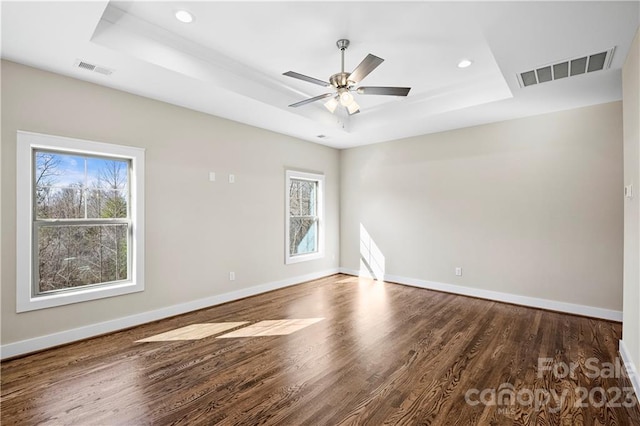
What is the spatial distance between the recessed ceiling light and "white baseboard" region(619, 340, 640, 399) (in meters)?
4.45

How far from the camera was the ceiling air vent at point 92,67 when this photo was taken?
2832mm

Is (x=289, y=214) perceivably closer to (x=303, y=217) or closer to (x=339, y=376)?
(x=303, y=217)

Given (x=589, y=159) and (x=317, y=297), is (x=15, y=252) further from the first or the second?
(x=589, y=159)

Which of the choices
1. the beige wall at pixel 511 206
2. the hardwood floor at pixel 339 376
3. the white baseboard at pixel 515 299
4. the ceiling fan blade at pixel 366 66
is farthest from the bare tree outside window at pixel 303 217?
the ceiling fan blade at pixel 366 66

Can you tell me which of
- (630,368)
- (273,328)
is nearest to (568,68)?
(630,368)

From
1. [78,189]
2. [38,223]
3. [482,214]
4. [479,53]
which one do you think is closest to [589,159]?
[482,214]

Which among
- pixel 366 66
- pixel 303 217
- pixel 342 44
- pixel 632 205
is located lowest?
pixel 303 217

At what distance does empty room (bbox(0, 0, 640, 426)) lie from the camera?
224 centimetres

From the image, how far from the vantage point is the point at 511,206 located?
4.41m

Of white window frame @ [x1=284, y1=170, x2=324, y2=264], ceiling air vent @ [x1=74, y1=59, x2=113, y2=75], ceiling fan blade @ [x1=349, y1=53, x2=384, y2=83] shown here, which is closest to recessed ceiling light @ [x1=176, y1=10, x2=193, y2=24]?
ceiling air vent @ [x1=74, y1=59, x2=113, y2=75]

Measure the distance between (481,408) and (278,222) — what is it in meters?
3.84

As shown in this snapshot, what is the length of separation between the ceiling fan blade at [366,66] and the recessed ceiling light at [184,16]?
1447 mm

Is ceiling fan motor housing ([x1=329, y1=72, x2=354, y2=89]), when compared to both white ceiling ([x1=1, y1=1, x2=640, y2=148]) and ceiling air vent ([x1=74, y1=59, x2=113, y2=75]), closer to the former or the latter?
white ceiling ([x1=1, y1=1, x2=640, y2=148])

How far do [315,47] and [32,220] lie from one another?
3.20 metres
